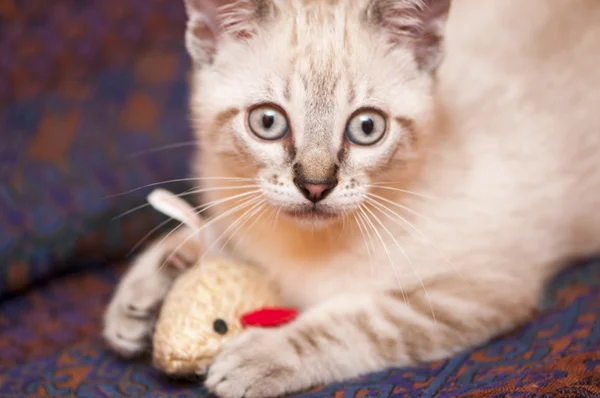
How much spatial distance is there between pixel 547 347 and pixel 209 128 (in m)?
0.91

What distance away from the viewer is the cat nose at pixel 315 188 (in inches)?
50.8

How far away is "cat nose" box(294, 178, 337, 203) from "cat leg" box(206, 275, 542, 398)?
1.00 feet

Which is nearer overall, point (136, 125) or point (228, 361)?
point (228, 361)

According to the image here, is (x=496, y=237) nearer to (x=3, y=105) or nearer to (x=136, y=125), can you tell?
(x=136, y=125)

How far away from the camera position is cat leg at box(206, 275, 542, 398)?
1.33 meters

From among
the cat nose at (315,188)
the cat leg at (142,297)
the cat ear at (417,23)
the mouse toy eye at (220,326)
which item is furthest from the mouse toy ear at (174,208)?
the cat ear at (417,23)

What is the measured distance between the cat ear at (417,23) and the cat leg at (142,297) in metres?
0.69

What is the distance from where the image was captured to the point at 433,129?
5.21 ft

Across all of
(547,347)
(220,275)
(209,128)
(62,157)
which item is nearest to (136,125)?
(62,157)

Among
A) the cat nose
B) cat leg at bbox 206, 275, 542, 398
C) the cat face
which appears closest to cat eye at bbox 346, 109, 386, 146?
the cat face

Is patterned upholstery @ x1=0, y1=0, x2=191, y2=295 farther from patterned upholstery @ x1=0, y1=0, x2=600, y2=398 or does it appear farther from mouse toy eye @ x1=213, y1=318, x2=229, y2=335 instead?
mouse toy eye @ x1=213, y1=318, x2=229, y2=335

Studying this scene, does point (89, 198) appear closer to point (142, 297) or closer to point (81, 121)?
point (81, 121)

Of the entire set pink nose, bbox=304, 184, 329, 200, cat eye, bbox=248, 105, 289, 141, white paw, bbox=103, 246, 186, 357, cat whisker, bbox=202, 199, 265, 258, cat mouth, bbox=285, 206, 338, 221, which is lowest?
Result: white paw, bbox=103, 246, 186, 357

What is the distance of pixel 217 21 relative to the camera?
4.90 feet
